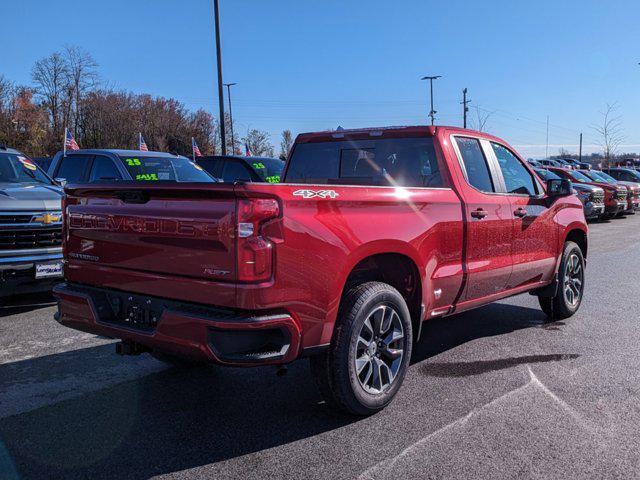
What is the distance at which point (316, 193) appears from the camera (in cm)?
339

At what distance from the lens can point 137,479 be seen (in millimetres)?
3000

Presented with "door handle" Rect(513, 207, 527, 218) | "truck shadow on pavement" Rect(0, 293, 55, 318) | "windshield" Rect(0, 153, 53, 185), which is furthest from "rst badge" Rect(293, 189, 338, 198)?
"windshield" Rect(0, 153, 53, 185)

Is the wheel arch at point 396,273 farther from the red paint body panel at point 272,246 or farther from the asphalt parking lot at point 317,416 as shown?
the asphalt parking lot at point 317,416

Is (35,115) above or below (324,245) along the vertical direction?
above

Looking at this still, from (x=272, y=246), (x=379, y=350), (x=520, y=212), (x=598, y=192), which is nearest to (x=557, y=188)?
(x=520, y=212)

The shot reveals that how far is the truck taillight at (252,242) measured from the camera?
3.11 meters

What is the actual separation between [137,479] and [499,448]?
1978 mm

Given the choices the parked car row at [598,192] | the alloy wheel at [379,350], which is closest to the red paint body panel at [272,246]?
the alloy wheel at [379,350]

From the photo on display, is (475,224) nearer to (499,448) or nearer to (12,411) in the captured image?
(499,448)

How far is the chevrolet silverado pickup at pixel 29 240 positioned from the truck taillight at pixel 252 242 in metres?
4.16

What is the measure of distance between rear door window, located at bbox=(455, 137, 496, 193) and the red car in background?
17216mm

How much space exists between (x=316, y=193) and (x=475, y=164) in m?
2.22

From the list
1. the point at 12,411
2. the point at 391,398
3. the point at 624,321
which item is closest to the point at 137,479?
the point at 12,411

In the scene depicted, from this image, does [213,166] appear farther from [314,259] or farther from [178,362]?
[314,259]
